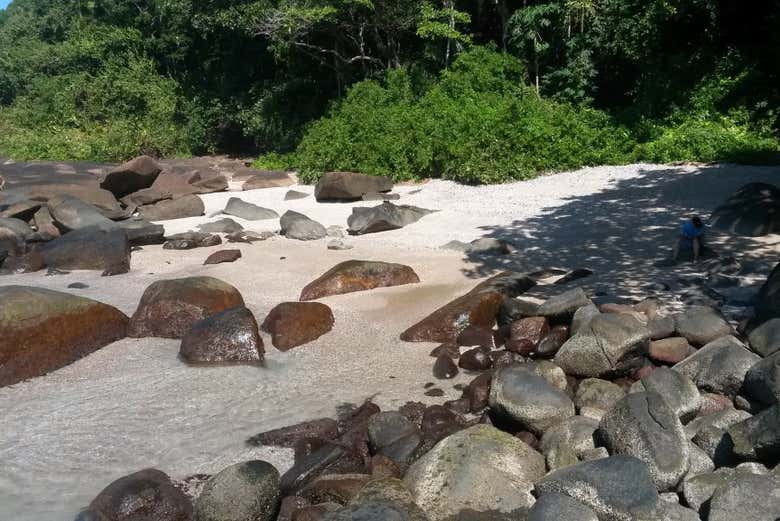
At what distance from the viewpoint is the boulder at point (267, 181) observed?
20.5m

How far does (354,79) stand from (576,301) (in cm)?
1810

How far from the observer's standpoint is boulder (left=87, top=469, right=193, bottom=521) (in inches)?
227

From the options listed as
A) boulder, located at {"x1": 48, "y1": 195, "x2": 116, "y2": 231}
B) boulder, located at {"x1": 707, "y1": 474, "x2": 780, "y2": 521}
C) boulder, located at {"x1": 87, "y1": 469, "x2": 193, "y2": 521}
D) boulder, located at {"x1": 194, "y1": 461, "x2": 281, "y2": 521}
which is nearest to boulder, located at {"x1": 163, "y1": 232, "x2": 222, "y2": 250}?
boulder, located at {"x1": 48, "y1": 195, "x2": 116, "y2": 231}

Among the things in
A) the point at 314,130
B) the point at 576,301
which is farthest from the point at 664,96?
the point at 576,301

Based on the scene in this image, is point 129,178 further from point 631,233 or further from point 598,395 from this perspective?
point 598,395

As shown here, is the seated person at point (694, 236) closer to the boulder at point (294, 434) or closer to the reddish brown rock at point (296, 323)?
the reddish brown rock at point (296, 323)

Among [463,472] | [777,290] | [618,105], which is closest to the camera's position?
[463,472]

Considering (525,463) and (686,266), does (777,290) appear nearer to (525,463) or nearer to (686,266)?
(686,266)

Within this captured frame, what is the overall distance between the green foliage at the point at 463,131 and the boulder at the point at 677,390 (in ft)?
34.4

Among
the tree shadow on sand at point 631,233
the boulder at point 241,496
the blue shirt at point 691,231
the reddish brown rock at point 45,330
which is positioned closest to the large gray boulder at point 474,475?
the boulder at point 241,496

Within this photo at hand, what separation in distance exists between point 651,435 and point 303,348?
14.2 ft

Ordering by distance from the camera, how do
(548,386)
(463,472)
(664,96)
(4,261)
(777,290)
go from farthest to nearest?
(664,96) → (4,261) → (777,290) → (548,386) → (463,472)

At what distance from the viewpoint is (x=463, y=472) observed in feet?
19.3

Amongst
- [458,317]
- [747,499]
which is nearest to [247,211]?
[458,317]
